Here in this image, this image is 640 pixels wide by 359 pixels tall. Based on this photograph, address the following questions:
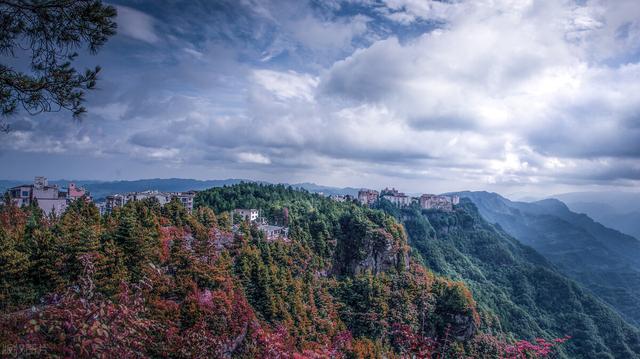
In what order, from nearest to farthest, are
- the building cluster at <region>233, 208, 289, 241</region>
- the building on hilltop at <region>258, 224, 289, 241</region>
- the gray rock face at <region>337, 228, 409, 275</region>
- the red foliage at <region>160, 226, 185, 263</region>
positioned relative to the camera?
the red foliage at <region>160, 226, 185, 263</region> → the building on hilltop at <region>258, 224, 289, 241</region> → the building cluster at <region>233, 208, 289, 241</region> → the gray rock face at <region>337, 228, 409, 275</region>

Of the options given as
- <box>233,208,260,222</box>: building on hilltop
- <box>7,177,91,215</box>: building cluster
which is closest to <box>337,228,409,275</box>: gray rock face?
<box>233,208,260,222</box>: building on hilltop

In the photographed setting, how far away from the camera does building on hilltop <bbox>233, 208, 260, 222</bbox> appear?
2146 inches

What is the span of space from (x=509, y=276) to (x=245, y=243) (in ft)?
304

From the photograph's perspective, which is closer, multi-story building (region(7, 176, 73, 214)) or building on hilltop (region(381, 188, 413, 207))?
multi-story building (region(7, 176, 73, 214))

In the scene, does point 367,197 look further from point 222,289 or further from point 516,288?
point 222,289

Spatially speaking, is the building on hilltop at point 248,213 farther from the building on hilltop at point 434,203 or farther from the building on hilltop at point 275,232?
the building on hilltop at point 434,203

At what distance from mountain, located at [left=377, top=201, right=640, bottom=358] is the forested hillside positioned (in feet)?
62.9

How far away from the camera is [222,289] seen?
25.6 m

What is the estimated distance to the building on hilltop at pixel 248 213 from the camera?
5450 centimetres

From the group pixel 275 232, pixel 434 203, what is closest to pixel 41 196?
pixel 275 232

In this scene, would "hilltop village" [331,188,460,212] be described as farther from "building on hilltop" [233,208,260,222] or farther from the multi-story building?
the multi-story building

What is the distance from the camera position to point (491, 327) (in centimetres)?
5684

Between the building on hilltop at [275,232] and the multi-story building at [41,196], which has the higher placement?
the multi-story building at [41,196]

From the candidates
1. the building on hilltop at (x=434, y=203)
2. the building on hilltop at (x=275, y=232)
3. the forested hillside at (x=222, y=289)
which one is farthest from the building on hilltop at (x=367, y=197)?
the building on hilltop at (x=275, y=232)
